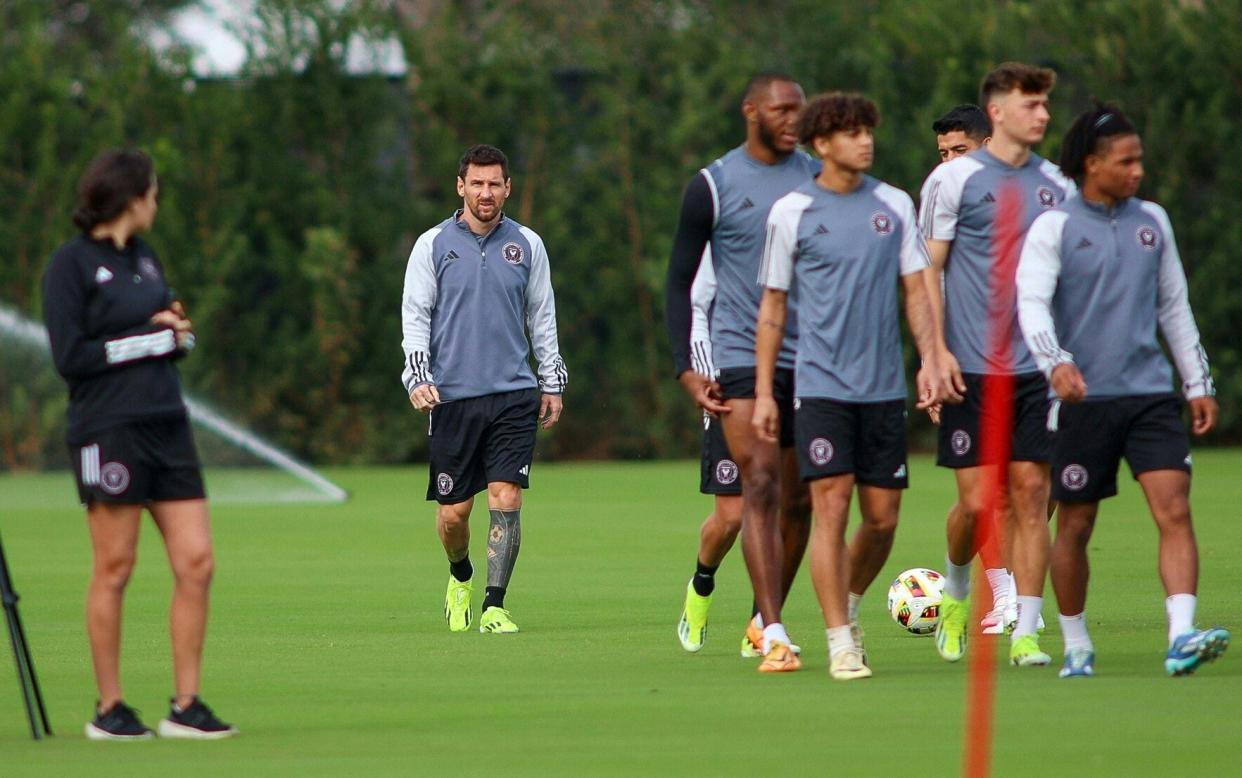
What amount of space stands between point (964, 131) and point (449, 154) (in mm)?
14529

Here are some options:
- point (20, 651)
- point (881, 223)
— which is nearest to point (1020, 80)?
point (881, 223)

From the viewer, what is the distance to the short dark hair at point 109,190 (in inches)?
271

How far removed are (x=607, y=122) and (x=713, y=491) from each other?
15.6 m

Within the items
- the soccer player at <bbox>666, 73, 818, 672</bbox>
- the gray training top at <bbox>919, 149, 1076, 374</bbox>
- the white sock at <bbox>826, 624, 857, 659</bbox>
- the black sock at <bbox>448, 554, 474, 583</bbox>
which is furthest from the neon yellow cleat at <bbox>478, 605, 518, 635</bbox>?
the gray training top at <bbox>919, 149, 1076, 374</bbox>

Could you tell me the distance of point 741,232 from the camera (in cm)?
880

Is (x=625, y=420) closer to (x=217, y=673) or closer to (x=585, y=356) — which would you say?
(x=585, y=356)

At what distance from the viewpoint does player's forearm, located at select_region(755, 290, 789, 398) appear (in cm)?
827

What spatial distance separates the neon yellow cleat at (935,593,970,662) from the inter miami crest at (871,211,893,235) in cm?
180

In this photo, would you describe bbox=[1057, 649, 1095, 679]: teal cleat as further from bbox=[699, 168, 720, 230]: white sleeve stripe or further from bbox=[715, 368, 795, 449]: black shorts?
bbox=[699, 168, 720, 230]: white sleeve stripe

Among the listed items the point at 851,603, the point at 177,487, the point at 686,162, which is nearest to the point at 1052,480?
the point at 851,603

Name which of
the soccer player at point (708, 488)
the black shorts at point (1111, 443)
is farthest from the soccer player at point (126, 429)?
the black shorts at point (1111, 443)

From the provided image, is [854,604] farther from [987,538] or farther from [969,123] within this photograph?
[969,123]

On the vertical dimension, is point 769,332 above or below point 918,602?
above

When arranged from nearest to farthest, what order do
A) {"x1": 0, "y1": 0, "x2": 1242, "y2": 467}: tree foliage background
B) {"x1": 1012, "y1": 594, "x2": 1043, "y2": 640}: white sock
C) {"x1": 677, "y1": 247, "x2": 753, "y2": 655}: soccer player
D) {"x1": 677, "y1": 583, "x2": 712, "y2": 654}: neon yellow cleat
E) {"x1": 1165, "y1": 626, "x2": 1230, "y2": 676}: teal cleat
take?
{"x1": 1165, "y1": 626, "x2": 1230, "y2": 676}: teal cleat < {"x1": 1012, "y1": 594, "x2": 1043, "y2": 640}: white sock < {"x1": 677, "y1": 247, "x2": 753, "y2": 655}: soccer player < {"x1": 677, "y1": 583, "x2": 712, "y2": 654}: neon yellow cleat < {"x1": 0, "y1": 0, "x2": 1242, "y2": 467}: tree foliage background
